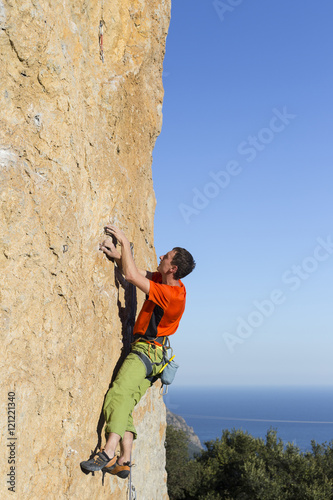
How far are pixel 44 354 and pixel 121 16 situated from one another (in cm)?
453

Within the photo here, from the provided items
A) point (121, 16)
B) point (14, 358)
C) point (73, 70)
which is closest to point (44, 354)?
point (14, 358)

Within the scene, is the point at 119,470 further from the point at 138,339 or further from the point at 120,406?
the point at 138,339

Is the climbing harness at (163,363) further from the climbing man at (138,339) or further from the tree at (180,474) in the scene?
the tree at (180,474)

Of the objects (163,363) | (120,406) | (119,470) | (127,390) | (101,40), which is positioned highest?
(101,40)

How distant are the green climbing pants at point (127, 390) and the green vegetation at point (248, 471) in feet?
58.5

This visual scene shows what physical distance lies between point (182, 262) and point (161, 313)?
0.69 m

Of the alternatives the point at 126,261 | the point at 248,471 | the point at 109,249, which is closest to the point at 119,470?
the point at 126,261

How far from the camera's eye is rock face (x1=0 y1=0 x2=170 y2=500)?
3.79 m

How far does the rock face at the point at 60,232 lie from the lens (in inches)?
149

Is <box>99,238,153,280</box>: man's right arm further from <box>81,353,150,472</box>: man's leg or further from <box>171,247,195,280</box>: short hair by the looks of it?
<box>81,353,150,472</box>: man's leg

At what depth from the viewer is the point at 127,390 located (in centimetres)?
514

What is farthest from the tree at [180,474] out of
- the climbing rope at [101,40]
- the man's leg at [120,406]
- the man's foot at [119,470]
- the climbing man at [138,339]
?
the climbing rope at [101,40]

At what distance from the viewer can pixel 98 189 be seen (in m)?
5.20

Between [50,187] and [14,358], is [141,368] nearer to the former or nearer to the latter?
[14,358]
